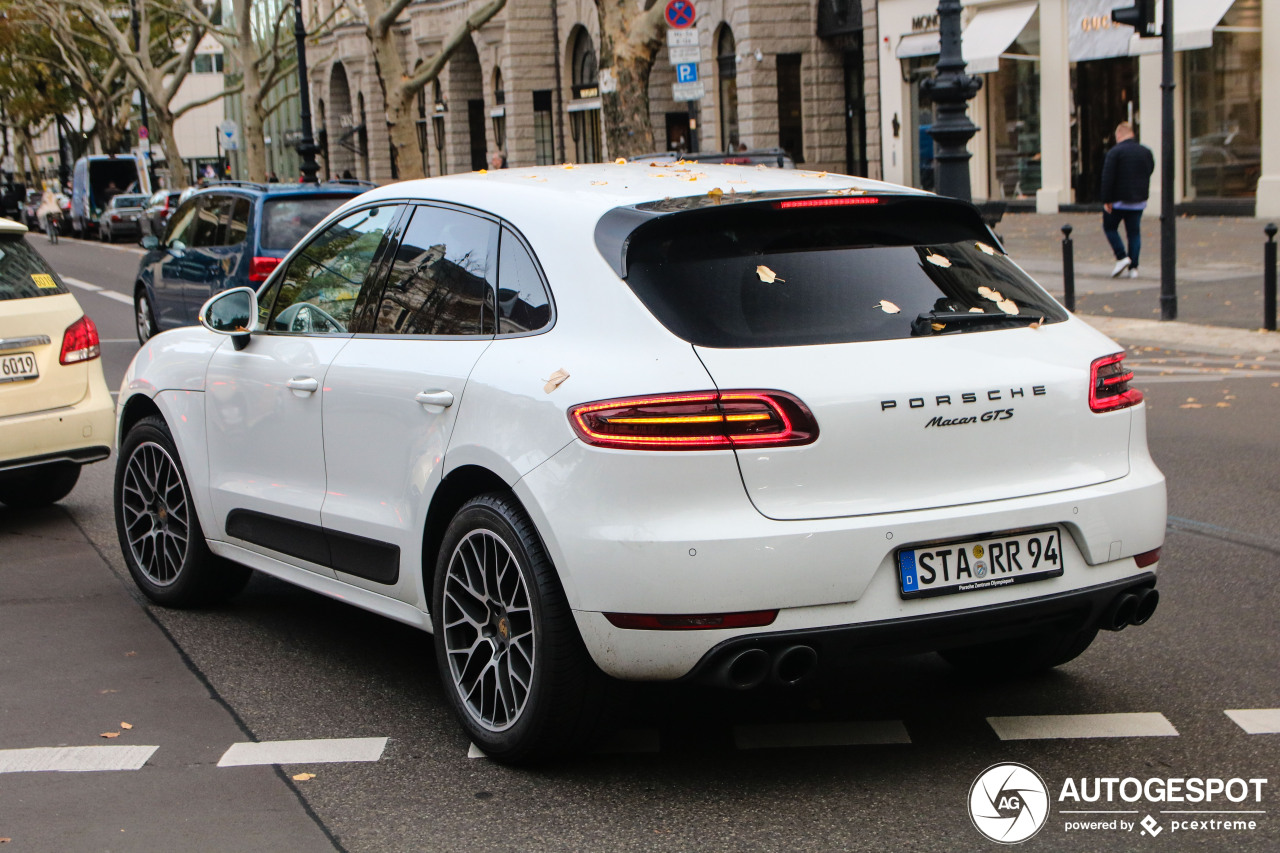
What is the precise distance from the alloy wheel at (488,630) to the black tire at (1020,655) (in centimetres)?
143

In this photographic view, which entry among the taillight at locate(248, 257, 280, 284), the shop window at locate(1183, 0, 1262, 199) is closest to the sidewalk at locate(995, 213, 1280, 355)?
the shop window at locate(1183, 0, 1262, 199)

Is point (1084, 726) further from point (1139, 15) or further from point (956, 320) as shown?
point (1139, 15)

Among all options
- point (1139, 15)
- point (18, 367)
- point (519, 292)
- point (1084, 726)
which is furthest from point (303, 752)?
point (1139, 15)

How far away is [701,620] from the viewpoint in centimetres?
381

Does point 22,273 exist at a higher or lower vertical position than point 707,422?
higher

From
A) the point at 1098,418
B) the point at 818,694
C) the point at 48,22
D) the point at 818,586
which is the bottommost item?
the point at 818,694

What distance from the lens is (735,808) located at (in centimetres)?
396

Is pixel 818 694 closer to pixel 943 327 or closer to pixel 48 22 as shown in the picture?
pixel 943 327

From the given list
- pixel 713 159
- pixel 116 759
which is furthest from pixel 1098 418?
pixel 713 159

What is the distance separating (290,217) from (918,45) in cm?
2414

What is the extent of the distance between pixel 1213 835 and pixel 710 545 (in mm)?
1341

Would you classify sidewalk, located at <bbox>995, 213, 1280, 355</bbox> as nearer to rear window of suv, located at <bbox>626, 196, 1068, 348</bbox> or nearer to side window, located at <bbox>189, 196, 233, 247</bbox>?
side window, located at <bbox>189, 196, 233, 247</bbox>

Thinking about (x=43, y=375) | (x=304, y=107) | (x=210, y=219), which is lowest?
(x=43, y=375)

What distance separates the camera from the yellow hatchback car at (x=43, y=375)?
25.4 ft
